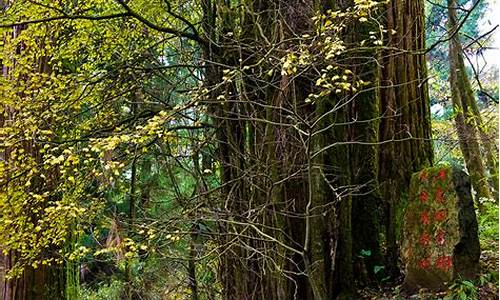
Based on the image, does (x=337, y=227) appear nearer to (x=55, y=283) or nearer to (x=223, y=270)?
(x=223, y=270)

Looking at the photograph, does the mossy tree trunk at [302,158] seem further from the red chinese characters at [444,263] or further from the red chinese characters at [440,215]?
the red chinese characters at [444,263]

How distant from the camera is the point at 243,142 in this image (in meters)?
5.20

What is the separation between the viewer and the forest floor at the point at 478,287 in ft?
11.1

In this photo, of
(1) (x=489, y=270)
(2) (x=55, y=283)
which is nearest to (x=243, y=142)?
(1) (x=489, y=270)

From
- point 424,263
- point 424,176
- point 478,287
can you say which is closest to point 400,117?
point 424,176

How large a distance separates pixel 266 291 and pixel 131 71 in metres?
2.83

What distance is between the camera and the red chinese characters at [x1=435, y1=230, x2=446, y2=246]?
3684mm

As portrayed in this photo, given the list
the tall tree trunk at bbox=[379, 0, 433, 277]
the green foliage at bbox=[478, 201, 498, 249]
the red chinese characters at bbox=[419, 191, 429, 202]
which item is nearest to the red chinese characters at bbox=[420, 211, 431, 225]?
the red chinese characters at bbox=[419, 191, 429, 202]

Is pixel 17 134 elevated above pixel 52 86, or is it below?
below

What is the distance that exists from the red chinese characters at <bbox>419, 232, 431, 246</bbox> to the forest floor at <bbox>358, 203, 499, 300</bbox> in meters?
0.37

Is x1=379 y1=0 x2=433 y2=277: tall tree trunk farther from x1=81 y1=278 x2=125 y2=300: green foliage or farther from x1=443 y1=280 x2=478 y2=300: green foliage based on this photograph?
x1=81 y1=278 x2=125 y2=300: green foliage

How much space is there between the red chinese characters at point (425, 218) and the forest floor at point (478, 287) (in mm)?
518

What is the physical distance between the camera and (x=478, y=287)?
11.3 ft

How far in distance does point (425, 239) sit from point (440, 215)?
0.74ft
